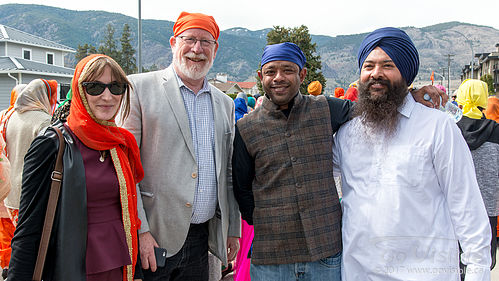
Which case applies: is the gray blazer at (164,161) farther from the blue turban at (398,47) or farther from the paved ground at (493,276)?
the paved ground at (493,276)

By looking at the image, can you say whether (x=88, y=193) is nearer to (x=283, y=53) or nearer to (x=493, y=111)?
(x=283, y=53)

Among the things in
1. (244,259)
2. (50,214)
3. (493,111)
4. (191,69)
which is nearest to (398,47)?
(191,69)

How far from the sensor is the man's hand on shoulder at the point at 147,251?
2.39 meters

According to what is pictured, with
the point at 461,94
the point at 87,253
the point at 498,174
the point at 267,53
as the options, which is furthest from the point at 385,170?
the point at 461,94

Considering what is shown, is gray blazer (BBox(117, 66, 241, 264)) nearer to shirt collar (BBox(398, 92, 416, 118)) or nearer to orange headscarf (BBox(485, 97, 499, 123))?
shirt collar (BBox(398, 92, 416, 118))

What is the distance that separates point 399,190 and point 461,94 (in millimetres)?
3001

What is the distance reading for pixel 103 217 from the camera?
208 centimetres

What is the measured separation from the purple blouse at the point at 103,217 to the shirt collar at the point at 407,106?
1.71 metres

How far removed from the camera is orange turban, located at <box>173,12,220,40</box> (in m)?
2.67

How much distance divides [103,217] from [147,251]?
47 centimetres

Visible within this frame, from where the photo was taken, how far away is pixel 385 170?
204 cm

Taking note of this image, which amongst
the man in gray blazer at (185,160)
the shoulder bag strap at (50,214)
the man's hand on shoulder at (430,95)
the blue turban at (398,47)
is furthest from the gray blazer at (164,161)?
the man's hand on shoulder at (430,95)

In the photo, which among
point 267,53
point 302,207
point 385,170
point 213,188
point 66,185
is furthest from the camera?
point 213,188

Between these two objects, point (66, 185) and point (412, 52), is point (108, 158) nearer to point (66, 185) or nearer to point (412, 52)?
point (66, 185)
